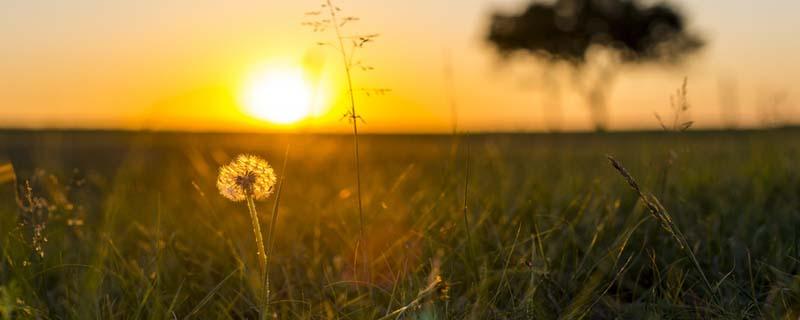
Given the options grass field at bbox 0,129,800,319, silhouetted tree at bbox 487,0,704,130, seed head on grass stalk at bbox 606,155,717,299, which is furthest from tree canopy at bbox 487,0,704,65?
seed head on grass stalk at bbox 606,155,717,299

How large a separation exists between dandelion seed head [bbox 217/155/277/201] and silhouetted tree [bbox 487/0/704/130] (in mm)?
33970

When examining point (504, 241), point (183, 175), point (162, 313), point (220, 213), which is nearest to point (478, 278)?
point (504, 241)

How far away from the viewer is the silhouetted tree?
3441cm

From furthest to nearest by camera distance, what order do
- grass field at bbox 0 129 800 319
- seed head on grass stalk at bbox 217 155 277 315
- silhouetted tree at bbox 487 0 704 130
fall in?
silhouetted tree at bbox 487 0 704 130 < grass field at bbox 0 129 800 319 < seed head on grass stalk at bbox 217 155 277 315

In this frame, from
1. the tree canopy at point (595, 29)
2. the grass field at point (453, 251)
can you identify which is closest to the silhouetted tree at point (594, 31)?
the tree canopy at point (595, 29)

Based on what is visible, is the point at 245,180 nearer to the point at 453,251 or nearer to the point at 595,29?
the point at 453,251

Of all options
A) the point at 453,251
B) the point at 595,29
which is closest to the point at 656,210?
the point at 453,251

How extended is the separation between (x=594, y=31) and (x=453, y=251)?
1364 inches

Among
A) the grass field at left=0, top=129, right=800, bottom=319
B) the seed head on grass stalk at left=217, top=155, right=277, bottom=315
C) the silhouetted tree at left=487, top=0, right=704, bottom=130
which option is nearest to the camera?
the seed head on grass stalk at left=217, top=155, right=277, bottom=315

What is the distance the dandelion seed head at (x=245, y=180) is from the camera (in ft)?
5.05

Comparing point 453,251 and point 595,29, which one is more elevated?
point 595,29

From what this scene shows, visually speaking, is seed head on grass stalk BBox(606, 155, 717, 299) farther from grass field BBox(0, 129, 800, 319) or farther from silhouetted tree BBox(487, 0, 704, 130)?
silhouetted tree BBox(487, 0, 704, 130)

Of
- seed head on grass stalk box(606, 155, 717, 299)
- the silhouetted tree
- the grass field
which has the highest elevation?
the silhouetted tree

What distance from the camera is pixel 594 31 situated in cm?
3494
